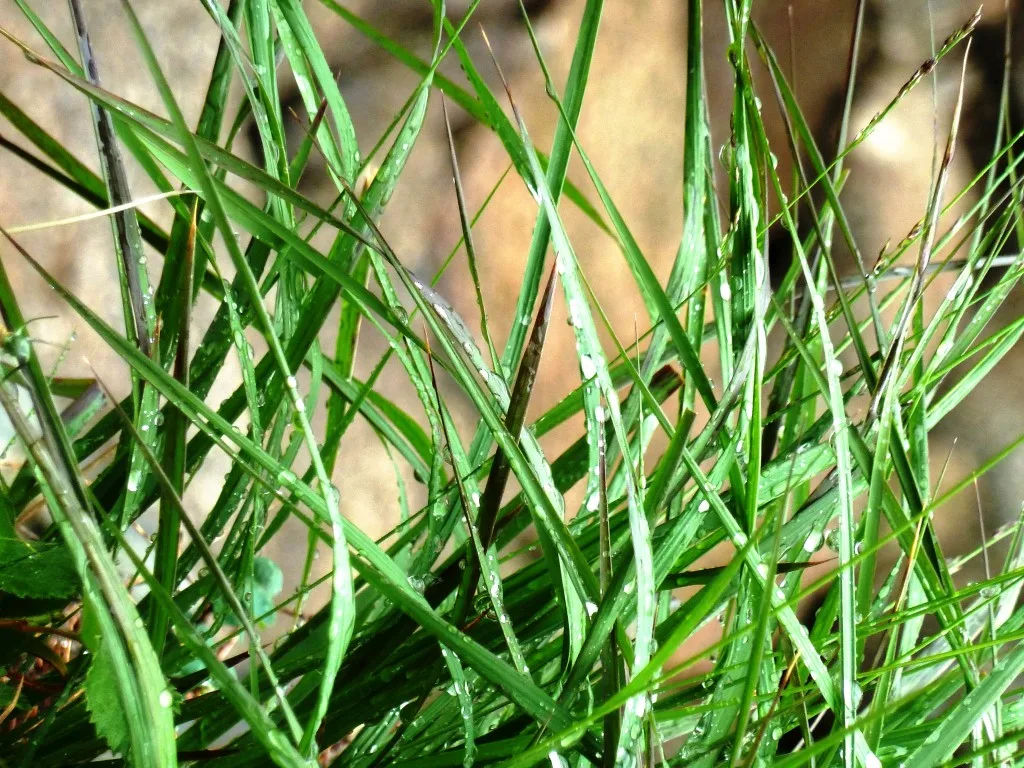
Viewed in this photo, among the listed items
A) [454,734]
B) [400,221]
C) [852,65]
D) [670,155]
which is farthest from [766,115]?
[454,734]

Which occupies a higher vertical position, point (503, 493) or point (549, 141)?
point (549, 141)

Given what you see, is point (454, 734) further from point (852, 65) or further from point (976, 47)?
point (976, 47)

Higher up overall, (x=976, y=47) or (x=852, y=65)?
(x=976, y=47)

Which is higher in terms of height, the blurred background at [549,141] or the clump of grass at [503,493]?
the blurred background at [549,141]

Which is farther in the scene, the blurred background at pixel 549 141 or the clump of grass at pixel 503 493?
the blurred background at pixel 549 141

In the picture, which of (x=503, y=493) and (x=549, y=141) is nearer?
(x=503, y=493)
